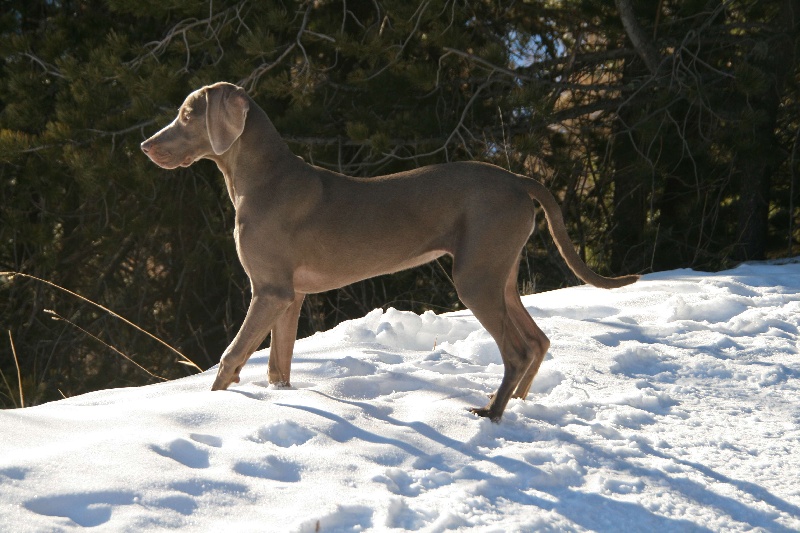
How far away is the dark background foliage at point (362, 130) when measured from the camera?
7898 mm

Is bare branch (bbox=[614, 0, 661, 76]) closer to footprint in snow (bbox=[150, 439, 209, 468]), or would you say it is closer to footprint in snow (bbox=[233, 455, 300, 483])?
footprint in snow (bbox=[233, 455, 300, 483])

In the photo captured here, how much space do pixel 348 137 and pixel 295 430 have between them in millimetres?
5177

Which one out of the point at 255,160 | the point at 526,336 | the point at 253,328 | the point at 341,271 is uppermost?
the point at 255,160

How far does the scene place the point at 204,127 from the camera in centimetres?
446

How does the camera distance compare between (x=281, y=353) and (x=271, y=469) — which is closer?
(x=271, y=469)

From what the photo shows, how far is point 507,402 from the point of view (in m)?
4.01

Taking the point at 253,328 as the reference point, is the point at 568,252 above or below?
above

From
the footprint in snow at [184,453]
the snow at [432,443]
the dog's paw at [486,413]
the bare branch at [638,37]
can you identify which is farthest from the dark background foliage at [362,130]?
the footprint in snow at [184,453]

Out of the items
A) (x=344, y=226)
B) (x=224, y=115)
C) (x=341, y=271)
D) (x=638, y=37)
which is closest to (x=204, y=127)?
(x=224, y=115)

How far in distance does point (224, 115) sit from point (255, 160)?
0.85 ft

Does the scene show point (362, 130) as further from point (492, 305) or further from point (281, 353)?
point (492, 305)

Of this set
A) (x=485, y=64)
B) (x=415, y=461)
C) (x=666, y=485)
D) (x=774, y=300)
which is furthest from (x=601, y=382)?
(x=485, y=64)

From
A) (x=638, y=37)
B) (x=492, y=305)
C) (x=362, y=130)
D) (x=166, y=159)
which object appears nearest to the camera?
(x=492, y=305)

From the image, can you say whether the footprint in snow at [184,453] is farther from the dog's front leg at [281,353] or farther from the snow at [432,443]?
the dog's front leg at [281,353]
